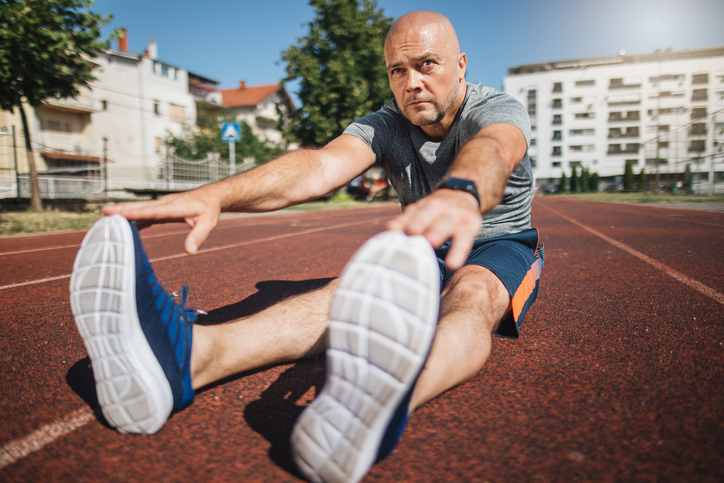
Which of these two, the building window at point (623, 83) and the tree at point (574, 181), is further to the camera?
the building window at point (623, 83)

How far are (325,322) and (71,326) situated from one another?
1525 mm

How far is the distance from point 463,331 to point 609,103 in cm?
7140

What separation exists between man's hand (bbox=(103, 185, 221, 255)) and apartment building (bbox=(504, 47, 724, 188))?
2429 inches

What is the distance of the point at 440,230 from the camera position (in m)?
0.95

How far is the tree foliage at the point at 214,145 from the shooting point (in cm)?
2930

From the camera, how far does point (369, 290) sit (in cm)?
93

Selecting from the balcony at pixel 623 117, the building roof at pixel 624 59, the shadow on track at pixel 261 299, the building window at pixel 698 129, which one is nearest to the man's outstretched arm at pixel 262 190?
the shadow on track at pixel 261 299

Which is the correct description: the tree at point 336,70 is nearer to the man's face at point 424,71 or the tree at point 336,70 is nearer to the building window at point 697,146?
the building window at point 697,146

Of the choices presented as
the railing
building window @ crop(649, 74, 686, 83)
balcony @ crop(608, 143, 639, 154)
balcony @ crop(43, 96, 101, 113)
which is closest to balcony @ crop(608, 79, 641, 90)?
building window @ crop(649, 74, 686, 83)

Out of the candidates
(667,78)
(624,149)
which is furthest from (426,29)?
(667,78)

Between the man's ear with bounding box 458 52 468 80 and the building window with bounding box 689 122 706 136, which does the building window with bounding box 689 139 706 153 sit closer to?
the building window with bounding box 689 122 706 136

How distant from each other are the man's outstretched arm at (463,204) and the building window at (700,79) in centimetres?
7346

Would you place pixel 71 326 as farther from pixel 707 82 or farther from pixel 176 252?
pixel 707 82

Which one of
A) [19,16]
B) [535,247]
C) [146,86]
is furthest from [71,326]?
[146,86]
